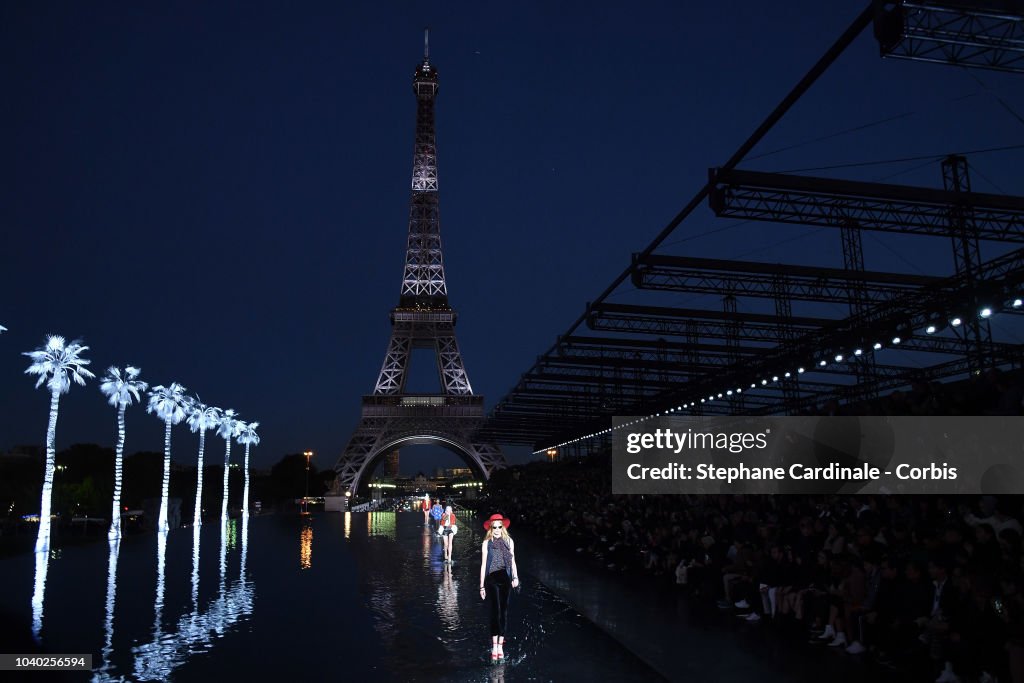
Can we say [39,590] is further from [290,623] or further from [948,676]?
[948,676]

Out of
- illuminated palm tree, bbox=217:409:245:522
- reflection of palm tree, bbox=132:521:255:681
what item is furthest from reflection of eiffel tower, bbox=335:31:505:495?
reflection of palm tree, bbox=132:521:255:681

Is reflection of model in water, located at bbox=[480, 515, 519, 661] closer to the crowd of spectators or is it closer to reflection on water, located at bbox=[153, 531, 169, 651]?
the crowd of spectators

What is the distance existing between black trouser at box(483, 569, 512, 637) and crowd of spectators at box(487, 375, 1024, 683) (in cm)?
389

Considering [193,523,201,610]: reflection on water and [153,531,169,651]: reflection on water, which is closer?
[153,531,169,651]: reflection on water

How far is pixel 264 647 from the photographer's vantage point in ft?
29.4

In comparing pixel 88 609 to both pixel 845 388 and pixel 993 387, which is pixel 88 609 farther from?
pixel 845 388

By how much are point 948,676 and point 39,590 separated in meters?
14.3

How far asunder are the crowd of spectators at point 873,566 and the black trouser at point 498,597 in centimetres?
389

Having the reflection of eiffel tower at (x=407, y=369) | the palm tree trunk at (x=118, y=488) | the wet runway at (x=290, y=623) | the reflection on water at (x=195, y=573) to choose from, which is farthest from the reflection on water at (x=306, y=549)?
the reflection of eiffel tower at (x=407, y=369)

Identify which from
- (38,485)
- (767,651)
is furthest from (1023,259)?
(38,485)

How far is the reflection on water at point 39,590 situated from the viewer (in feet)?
32.7

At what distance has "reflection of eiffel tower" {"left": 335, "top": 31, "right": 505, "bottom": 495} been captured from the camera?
67.2 m

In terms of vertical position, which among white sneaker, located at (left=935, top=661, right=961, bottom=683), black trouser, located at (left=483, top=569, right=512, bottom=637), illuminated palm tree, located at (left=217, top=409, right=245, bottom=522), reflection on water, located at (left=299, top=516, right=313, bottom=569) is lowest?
white sneaker, located at (left=935, top=661, right=961, bottom=683)

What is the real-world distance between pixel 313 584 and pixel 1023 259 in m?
14.3
